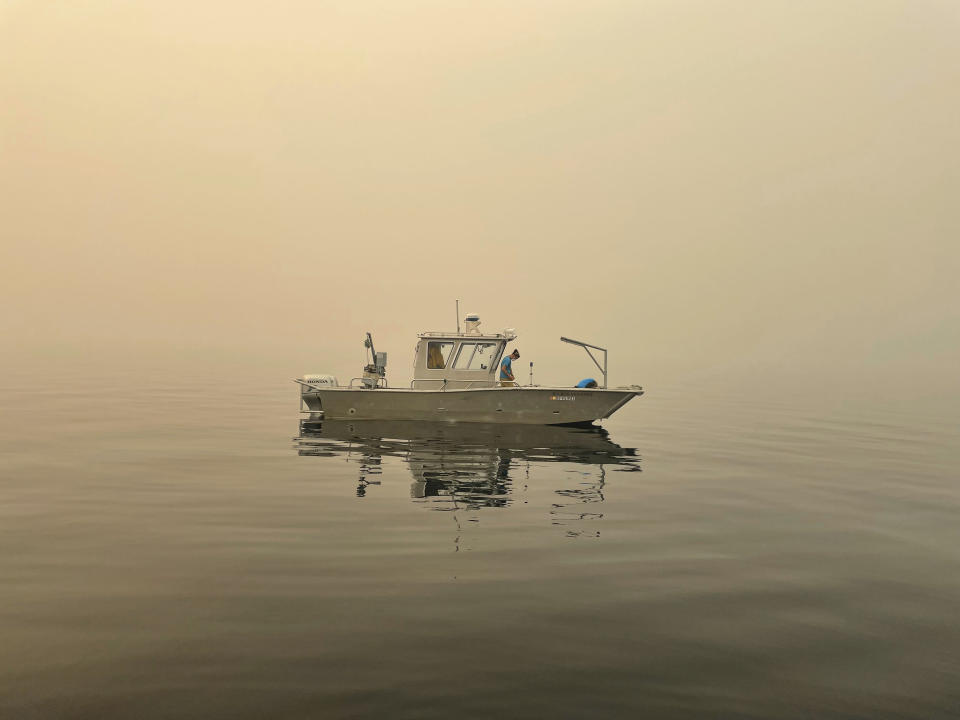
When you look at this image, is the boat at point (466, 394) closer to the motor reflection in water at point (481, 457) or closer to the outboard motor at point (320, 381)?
the outboard motor at point (320, 381)

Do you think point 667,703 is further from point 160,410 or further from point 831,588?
point 160,410

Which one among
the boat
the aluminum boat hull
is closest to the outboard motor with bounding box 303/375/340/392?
the boat

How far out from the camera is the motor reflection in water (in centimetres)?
1366

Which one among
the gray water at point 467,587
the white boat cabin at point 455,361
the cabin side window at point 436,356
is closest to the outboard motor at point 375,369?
the white boat cabin at point 455,361

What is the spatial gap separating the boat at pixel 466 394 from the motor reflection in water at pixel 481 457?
0.45m

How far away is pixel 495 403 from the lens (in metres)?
25.4

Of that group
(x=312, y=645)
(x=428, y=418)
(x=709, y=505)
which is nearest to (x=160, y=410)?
(x=428, y=418)

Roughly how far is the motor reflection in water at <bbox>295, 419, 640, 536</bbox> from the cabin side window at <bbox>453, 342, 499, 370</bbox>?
7.57ft

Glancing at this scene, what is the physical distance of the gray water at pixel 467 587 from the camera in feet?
19.4

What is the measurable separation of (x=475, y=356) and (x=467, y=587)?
17.9 metres

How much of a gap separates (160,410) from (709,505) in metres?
24.9

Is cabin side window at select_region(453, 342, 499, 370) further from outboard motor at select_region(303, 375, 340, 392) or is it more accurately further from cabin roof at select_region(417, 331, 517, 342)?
outboard motor at select_region(303, 375, 340, 392)

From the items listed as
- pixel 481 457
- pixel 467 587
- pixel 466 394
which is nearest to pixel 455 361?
pixel 466 394

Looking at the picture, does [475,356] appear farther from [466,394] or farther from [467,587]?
[467,587]
